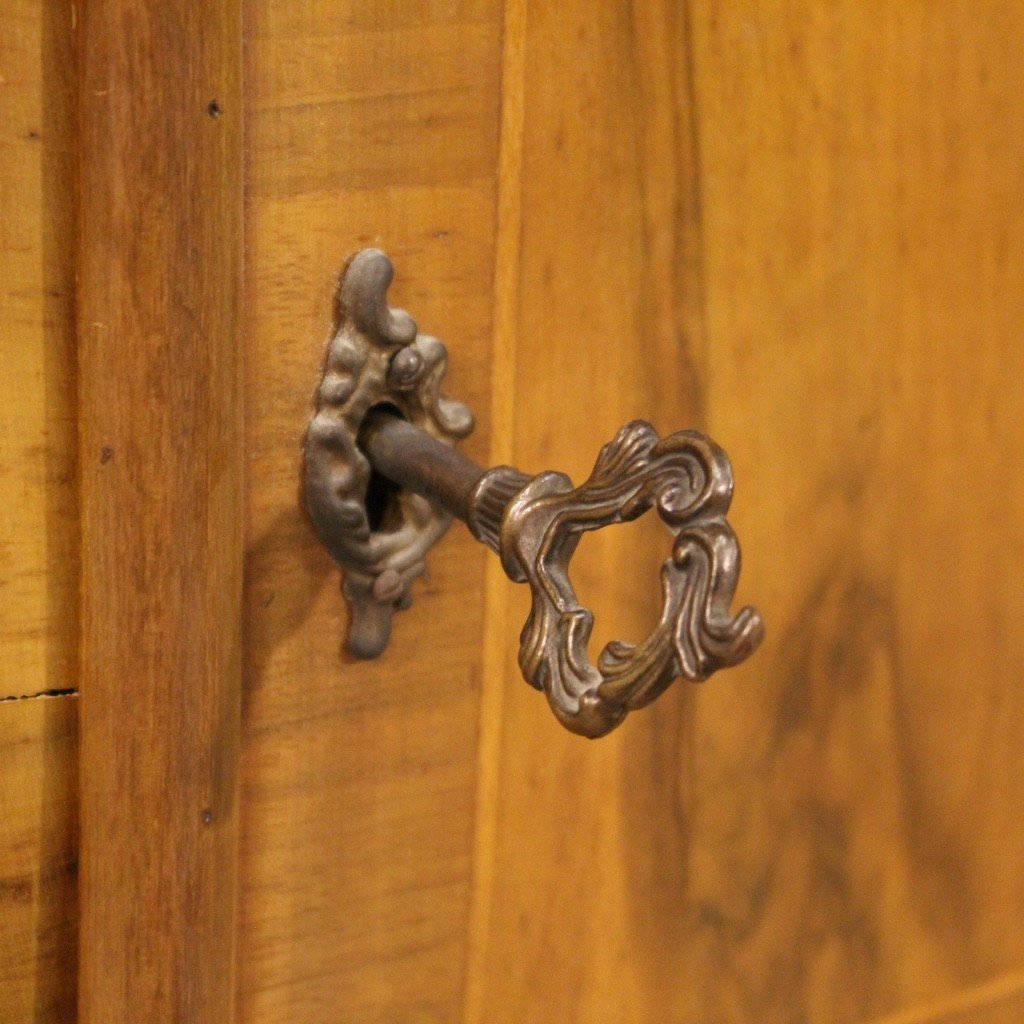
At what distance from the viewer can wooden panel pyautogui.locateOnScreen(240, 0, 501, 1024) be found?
0.41 metres

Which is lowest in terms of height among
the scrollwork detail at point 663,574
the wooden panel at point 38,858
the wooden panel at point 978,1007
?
the wooden panel at point 978,1007

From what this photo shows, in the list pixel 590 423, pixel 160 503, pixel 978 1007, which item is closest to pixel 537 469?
pixel 590 423

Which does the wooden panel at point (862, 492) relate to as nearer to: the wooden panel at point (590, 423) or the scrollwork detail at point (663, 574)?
the wooden panel at point (590, 423)

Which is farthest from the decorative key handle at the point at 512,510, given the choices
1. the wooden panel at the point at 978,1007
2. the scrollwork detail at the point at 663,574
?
the wooden panel at the point at 978,1007

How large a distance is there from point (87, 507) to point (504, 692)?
0.16 m

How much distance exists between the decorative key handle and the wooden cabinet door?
0.04 ft

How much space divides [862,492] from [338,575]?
0.22m

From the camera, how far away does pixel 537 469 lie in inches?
19.0

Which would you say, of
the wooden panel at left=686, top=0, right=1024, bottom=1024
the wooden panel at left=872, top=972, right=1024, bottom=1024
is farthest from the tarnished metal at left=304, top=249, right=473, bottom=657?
the wooden panel at left=872, top=972, right=1024, bottom=1024

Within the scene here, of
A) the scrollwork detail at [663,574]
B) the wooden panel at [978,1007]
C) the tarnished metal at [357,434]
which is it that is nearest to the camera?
the scrollwork detail at [663,574]

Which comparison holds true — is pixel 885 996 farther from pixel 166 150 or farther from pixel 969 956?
pixel 166 150

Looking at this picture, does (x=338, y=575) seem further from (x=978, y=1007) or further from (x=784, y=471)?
(x=978, y=1007)

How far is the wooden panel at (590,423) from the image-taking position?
46 centimetres

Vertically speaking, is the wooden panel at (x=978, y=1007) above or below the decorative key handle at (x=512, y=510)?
below
